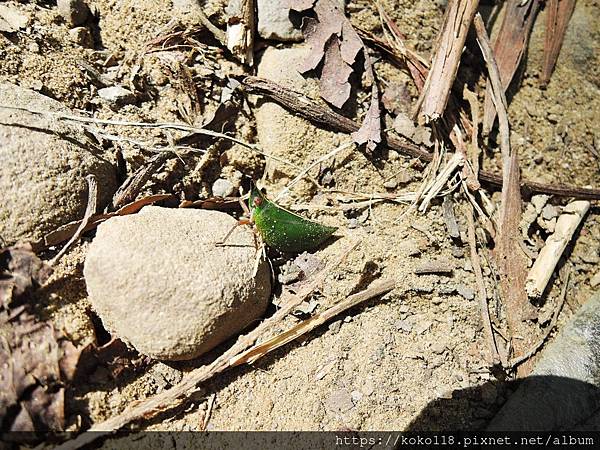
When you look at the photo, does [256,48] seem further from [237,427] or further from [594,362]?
[594,362]

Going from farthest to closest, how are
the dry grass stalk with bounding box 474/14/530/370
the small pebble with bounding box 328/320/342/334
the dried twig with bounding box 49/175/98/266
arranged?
1. the dry grass stalk with bounding box 474/14/530/370
2. the small pebble with bounding box 328/320/342/334
3. the dried twig with bounding box 49/175/98/266

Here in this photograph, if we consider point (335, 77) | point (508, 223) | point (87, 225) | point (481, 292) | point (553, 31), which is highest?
point (553, 31)

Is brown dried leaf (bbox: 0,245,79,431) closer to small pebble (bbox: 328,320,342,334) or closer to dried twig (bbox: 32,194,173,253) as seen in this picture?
→ dried twig (bbox: 32,194,173,253)

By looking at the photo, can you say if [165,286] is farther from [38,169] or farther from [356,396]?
[356,396]

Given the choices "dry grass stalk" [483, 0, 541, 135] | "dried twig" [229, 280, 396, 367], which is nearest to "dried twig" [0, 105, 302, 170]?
"dried twig" [229, 280, 396, 367]

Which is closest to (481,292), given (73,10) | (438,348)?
(438,348)

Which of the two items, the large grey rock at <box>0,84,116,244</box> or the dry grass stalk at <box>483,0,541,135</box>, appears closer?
the large grey rock at <box>0,84,116,244</box>

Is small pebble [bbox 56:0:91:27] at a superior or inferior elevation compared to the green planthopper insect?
superior
